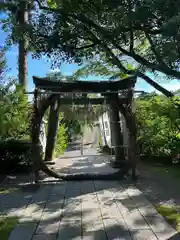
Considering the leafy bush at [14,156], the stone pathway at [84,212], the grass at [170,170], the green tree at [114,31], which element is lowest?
the stone pathway at [84,212]

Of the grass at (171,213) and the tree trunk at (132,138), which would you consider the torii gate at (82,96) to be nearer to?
the tree trunk at (132,138)

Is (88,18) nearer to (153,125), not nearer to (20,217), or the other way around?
(20,217)

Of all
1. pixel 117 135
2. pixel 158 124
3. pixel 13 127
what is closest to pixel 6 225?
pixel 13 127

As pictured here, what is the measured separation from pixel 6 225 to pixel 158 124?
5555 millimetres

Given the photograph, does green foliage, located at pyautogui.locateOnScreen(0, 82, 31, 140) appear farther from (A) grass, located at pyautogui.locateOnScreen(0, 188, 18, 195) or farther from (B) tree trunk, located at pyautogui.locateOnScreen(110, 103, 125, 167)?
(B) tree trunk, located at pyautogui.locateOnScreen(110, 103, 125, 167)

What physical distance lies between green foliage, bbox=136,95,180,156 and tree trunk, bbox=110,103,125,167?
0.86 metres

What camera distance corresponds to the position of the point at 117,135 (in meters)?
7.79

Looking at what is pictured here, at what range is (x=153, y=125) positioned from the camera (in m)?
8.38

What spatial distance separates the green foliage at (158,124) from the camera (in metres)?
7.75

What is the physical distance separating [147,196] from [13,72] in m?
7.28

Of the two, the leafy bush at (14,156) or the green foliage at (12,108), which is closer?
the green foliage at (12,108)

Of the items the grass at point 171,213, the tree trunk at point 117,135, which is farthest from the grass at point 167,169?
the grass at point 171,213

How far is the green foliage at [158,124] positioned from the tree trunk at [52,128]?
2349 millimetres

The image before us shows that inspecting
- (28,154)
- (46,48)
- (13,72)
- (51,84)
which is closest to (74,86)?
(51,84)
